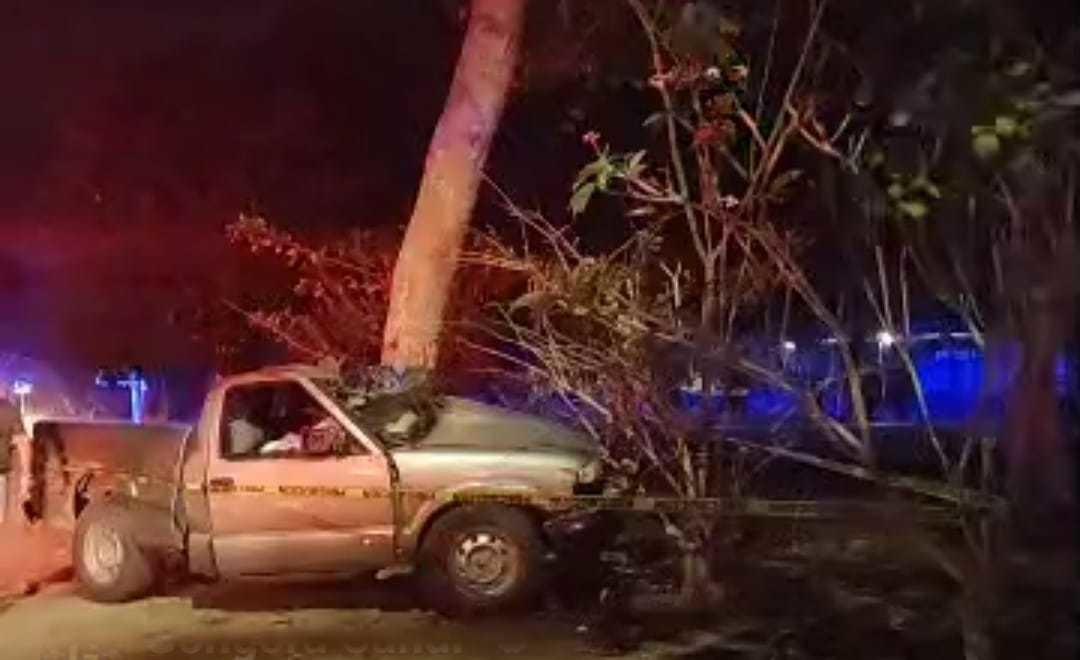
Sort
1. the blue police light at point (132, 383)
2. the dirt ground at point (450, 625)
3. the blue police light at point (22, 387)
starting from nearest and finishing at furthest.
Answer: the dirt ground at point (450, 625)
the blue police light at point (22, 387)
the blue police light at point (132, 383)

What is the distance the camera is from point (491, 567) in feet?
37.1

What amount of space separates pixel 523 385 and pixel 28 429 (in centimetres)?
376

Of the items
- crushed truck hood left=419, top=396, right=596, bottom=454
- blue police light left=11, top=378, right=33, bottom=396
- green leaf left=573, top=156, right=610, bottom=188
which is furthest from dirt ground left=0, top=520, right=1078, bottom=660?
blue police light left=11, top=378, right=33, bottom=396

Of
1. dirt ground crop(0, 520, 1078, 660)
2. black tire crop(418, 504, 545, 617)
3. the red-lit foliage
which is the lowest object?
dirt ground crop(0, 520, 1078, 660)

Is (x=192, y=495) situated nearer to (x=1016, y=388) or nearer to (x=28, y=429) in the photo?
(x=28, y=429)

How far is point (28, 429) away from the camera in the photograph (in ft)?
43.9

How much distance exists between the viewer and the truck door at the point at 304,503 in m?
11.4

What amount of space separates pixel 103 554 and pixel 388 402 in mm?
2294

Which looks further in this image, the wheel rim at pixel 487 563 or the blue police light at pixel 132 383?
the blue police light at pixel 132 383

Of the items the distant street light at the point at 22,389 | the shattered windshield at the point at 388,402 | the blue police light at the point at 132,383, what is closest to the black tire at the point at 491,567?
the shattered windshield at the point at 388,402

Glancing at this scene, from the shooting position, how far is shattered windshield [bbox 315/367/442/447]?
11.7 metres

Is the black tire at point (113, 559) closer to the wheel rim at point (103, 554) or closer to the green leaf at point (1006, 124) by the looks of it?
the wheel rim at point (103, 554)

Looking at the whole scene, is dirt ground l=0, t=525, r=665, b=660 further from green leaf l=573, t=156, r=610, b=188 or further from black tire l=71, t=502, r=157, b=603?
green leaf l=573, t=156, r=610, b=188

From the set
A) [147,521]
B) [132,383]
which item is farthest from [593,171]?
[132,383]
